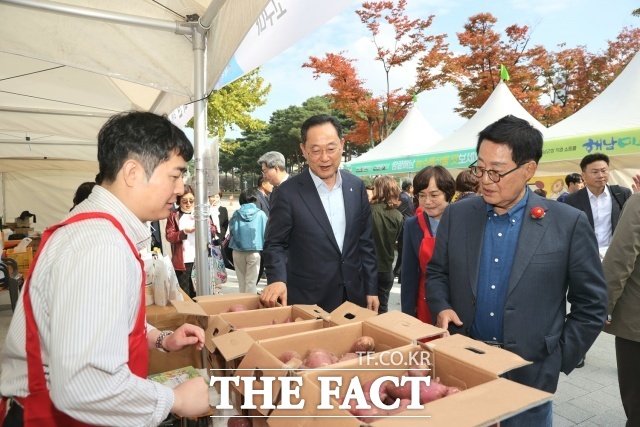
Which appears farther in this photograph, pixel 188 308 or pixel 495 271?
pixel 188 308

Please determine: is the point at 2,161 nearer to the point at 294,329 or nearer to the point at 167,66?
the point at 167,66

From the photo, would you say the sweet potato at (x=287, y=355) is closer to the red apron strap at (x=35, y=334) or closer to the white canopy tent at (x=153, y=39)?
the red apron strap at (x=35, y=334)

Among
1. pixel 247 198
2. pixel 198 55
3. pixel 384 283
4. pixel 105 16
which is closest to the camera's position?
pixel 105 16

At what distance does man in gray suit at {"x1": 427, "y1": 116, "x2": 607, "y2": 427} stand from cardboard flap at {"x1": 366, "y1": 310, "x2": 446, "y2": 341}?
0.24 m

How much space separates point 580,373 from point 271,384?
3.71m

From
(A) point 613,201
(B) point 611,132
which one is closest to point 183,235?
(A) point 613,201

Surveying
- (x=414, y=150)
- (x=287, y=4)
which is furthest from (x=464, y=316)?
(x=414, y=150)

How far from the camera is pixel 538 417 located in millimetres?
1412

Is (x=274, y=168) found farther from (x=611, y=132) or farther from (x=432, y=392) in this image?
(x=611, y=132)

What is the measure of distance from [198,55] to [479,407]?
11.1 feet

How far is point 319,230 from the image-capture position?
2.50 meters

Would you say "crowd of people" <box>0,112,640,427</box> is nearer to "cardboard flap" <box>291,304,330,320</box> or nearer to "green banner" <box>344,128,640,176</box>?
"cardboard flap" <box>291,304,330,320</box>

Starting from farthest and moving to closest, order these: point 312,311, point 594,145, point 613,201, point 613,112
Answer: point 613,112, point 594,145, point 613,201, point 312,311

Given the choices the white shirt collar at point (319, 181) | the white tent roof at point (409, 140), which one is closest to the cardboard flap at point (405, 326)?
the white shirt collar at point (319, 181)
